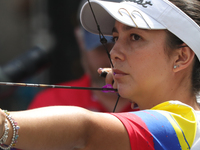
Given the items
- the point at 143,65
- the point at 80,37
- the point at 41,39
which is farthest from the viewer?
the point at 41,39

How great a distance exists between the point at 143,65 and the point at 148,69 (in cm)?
2

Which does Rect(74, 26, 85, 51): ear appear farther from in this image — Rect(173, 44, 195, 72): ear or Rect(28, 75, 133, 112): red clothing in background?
Rect(173, 44, 195, 72): ear

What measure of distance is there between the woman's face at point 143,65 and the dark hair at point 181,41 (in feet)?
0.10

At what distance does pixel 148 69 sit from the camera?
1.17m

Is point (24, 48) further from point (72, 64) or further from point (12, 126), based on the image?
point (12, 126)

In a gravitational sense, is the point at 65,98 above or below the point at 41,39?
below

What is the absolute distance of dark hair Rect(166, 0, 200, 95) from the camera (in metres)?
1.19

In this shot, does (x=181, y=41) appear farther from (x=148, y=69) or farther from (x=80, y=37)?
(x=80, y=37)

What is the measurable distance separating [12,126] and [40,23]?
224cm

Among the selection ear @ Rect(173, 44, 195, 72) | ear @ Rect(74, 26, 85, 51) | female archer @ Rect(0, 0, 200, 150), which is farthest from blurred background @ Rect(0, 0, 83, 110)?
Result: ear @ Rect(173, 44, 195, 72)

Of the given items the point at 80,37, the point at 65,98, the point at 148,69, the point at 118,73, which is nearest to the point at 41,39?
the point at 80,37

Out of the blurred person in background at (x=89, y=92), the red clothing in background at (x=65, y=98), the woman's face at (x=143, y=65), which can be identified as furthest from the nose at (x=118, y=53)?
the red clothing in background at (x=65, y=98)

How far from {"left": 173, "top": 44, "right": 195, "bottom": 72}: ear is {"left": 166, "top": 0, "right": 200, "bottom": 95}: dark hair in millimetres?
25

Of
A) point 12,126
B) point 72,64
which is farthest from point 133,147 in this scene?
point 72,64
